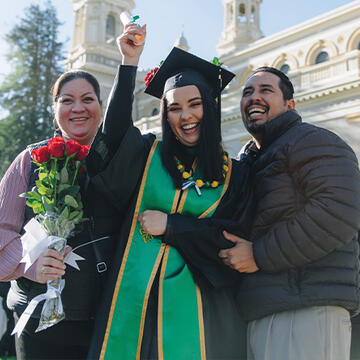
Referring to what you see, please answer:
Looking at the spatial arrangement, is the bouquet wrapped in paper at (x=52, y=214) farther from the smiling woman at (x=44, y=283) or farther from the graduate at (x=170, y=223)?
the graduate at (x=170, y=223)

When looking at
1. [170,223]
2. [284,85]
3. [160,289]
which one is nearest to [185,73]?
[284,85]

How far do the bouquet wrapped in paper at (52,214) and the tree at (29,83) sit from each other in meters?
24.3

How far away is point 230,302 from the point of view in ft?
8.93

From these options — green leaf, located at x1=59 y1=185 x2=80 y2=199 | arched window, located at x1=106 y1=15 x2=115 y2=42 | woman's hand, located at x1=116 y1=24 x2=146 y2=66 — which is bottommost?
green leaf, located at x1=59 y1=185 x2=80 y2=199

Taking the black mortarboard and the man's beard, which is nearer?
the black mortarboard

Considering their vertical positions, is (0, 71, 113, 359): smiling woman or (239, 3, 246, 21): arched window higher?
(239, 3, 246, 21): arched window

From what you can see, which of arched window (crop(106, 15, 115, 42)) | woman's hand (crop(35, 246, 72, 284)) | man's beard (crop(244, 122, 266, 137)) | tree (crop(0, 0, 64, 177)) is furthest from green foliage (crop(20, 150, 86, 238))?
arched window (crop(106, 15, 115, 42))

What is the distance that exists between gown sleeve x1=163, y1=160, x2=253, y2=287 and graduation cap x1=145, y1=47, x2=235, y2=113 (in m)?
0.78

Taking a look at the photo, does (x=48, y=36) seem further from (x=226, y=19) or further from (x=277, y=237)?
(x=277, y=237)

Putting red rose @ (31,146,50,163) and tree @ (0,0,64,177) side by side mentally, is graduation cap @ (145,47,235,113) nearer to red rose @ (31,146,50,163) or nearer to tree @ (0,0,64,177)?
red rose @ (31,146,50,163)

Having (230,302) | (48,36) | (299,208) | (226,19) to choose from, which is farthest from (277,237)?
(226,19)

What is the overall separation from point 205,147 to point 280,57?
29.0 metres

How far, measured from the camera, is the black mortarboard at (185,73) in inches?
115

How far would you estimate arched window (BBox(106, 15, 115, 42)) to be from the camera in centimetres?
4041
